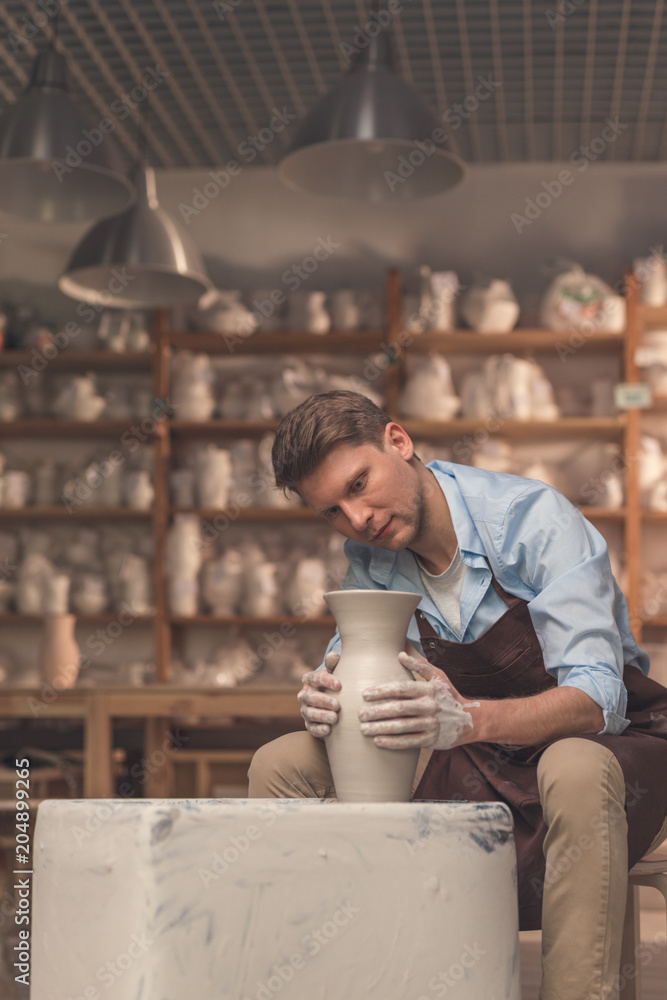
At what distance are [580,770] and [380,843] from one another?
0.33 m

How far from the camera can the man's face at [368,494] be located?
70.2 inches

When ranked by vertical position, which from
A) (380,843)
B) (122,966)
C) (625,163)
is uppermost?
(625,163)

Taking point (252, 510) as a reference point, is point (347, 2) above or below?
above

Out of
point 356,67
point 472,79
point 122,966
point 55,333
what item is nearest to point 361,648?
point 122,966

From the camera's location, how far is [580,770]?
1.46m

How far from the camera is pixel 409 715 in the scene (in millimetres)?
1440

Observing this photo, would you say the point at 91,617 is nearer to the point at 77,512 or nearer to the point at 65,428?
the point at 77,512

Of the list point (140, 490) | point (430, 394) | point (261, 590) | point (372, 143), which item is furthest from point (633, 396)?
point (140, 490)

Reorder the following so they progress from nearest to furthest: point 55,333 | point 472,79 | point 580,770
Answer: point 580,770 → point 472,79 → point 55,333

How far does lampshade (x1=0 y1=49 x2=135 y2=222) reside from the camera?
2965 millimetres

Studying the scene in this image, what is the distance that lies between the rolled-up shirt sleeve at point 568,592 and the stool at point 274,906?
419 millimetres

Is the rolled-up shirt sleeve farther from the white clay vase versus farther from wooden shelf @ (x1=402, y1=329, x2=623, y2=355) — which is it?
wooden shelf @ (x1=402, y1=329, x2=623, y2=355)

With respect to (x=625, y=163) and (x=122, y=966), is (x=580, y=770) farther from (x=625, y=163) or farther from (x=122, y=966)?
(x=625, y=163)

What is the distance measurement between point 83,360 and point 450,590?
11.2 feet
